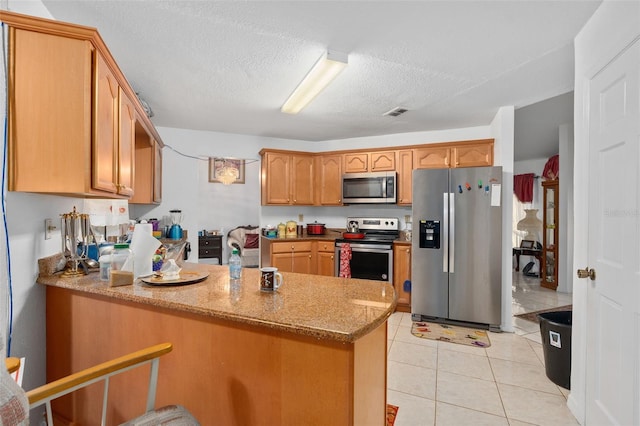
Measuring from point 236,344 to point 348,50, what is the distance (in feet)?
6.51

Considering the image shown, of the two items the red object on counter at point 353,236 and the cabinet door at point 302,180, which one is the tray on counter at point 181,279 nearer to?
the red object on counter at point 353,236

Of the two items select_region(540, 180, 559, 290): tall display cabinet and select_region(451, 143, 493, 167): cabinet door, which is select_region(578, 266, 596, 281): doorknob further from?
select_region(540, 180, 559, 290): tall display cabinet

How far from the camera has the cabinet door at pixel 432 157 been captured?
3.99 m

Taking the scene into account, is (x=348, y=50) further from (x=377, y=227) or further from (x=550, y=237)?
(x=550, y=237)

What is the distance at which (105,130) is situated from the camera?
5.47 ft

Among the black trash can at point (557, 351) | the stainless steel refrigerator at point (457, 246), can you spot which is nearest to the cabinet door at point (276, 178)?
the stainless steel refrigerator at point (457, 246)

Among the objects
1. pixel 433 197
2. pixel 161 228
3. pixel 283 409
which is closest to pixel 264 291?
pixel 283 409

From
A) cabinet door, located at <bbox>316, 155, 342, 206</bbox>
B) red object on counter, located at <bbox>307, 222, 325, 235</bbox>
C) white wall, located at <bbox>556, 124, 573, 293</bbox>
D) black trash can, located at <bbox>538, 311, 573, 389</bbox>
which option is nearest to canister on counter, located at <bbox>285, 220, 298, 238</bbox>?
red object on counter, located at <bbox>307, 222, 325, 235</bbox>

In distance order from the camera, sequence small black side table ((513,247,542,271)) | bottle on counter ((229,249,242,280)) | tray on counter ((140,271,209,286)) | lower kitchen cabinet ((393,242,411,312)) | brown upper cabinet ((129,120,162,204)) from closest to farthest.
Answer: tray on counter ((140,271,209,286)), bottle on counter ((229,249,242,280)), brown upper cabinet ((129,120,162,204)), lower kitchen cabinet ((393,242,411,312)), small black side table ((513,247,542,271))

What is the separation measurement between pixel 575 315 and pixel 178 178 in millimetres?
4346

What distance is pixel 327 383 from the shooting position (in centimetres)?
110

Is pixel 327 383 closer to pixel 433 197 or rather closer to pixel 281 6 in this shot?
pixel 281 6

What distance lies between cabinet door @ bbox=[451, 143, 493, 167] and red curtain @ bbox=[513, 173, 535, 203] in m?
3.41

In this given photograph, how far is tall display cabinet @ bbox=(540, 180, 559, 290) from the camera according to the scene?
5.15m
